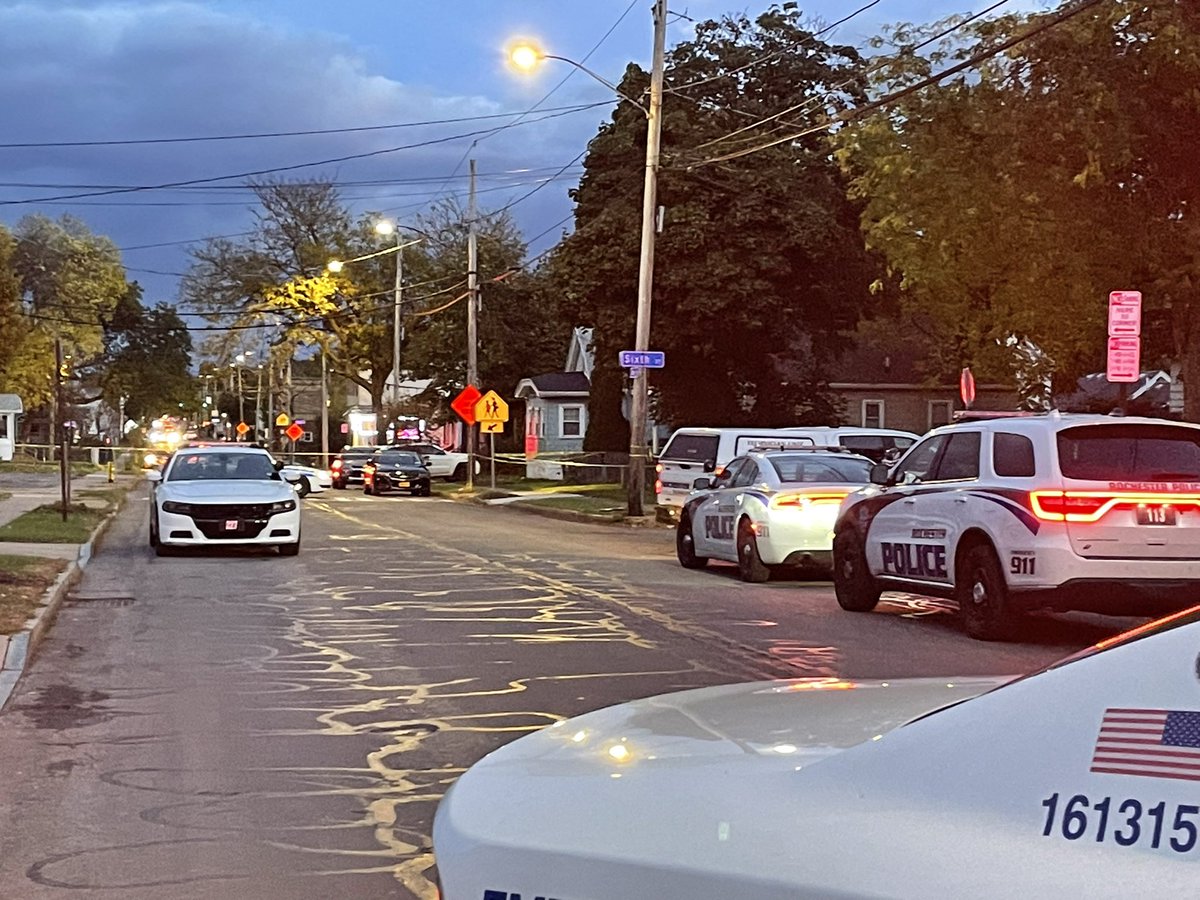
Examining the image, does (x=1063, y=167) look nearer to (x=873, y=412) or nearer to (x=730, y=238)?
(x=730, y=238)

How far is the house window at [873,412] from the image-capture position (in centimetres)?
5862

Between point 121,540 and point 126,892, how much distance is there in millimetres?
20489

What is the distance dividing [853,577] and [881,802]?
12.7m

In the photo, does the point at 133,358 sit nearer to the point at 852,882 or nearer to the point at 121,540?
the point at 121,540

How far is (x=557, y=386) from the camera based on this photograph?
66812 millimetres

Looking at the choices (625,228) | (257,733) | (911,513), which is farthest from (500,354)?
(257,733)

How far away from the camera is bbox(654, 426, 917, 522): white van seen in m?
27.7

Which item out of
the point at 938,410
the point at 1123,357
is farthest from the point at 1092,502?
the point at 938,410

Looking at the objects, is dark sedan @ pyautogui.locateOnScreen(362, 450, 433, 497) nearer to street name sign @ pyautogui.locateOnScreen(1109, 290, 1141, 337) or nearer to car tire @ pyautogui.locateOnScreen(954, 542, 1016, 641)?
street name sign @ pyautogui.locateOnScreen(1109, 290, 1141, 337)

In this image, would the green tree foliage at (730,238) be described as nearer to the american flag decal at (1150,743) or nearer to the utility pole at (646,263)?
the utility pole at (646,263)

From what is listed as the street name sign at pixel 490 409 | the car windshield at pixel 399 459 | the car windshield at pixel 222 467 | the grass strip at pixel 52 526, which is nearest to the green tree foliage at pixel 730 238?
the street name sign at pixel 490 409

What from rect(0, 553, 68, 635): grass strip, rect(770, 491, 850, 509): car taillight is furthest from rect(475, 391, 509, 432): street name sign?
rect(770, 491, 850, 509): car taillight

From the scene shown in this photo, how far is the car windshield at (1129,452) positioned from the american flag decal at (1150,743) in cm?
1028

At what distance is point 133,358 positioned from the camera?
9712 centimetres
